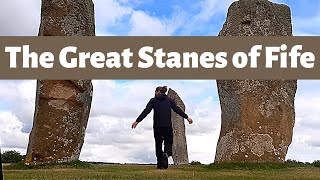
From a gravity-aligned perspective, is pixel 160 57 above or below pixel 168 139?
above

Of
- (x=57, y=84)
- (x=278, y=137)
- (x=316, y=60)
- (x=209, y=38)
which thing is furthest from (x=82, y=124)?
(x=316, y=60)

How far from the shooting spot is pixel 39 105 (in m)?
18.3

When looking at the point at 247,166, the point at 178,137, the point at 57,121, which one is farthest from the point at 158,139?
the point at 178,137

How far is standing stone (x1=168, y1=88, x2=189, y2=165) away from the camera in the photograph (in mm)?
28453

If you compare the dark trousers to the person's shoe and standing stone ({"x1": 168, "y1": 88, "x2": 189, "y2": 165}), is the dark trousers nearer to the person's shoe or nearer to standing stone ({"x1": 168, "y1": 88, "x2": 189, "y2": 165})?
the person's shoe

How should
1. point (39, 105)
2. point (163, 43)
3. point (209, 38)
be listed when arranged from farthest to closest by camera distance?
point (39, 105)
point (209, 38)
point (163, 43)

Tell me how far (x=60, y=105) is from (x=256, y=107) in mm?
5828

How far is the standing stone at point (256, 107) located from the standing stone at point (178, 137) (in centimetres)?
937

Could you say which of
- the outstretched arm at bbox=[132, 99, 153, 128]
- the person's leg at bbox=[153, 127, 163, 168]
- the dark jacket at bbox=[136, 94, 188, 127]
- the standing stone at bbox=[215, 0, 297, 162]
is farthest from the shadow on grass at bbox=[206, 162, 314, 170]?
the outstretched arm at bbox=[132, 99, 153, 128]

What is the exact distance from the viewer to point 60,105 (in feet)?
60.2

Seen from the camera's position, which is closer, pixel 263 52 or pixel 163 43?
pixel 163 43

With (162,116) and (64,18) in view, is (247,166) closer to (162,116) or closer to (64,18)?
(162,116)

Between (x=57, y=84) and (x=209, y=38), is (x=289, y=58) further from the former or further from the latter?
(x=57, y=84)

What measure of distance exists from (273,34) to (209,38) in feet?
8.68
